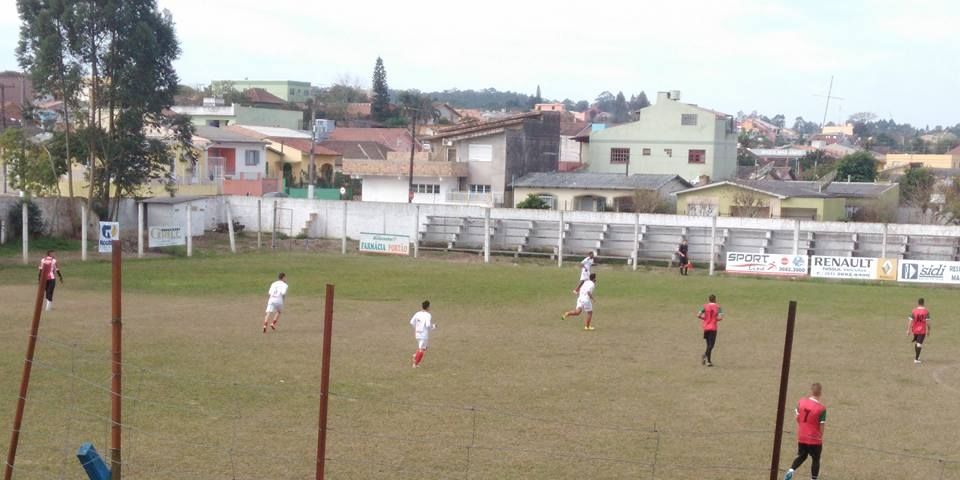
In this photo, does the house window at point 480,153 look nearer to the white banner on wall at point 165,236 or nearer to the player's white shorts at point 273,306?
the white banner on wall at point 165,236

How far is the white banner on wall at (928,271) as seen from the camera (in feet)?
136

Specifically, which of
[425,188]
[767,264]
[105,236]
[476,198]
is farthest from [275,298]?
[425,188]

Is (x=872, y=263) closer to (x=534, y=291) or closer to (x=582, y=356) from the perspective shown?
(x=534, y=291)

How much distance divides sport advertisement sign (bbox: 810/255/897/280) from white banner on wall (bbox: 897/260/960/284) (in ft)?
1.31

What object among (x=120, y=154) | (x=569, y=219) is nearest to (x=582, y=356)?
(x=569, y=219)

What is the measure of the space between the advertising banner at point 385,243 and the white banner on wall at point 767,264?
621 inches

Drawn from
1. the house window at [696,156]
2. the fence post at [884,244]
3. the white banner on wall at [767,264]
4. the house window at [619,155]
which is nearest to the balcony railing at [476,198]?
the house window at [619,155]

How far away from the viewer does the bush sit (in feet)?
151

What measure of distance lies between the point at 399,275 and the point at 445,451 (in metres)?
26.9

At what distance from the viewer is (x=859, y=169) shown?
92.3 metres


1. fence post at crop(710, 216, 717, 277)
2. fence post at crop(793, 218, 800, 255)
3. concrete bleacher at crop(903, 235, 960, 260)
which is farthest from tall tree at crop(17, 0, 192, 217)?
concrete bleacher at crop(903, 235, 960, 260)

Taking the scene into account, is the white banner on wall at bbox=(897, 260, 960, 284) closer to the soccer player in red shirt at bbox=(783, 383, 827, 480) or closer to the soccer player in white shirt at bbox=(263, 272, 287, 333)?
the soccer player in white shirt at bbox=(263, 272, 287, 333)

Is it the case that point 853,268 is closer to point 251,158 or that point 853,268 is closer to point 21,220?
point 21,220

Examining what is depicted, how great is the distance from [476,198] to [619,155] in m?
19.0
